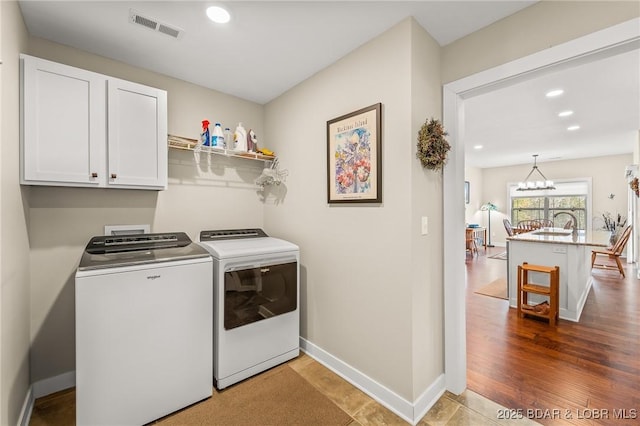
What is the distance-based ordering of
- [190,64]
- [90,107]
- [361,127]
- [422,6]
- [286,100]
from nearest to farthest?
[422,6] < [90,107] < [361,127] < [190,64] < [286,100]

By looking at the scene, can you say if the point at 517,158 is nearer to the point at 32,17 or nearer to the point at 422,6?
the point at 422,6

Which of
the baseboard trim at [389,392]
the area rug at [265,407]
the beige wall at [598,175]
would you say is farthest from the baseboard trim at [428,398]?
the beige wall at [598,175]

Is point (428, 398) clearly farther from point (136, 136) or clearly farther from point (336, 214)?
point (136, 136)

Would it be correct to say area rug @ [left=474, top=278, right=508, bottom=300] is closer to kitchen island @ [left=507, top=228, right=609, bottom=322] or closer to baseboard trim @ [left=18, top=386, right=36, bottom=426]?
kitchen island @ [left=507, top=228, right=609, bottom=322]

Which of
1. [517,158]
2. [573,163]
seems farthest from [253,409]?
[573,163]

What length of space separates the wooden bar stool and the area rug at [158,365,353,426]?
2780mm

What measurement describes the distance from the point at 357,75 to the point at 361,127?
1.32 ft

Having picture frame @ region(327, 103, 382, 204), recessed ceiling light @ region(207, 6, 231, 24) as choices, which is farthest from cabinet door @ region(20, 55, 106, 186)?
picture frame @ region(327, 103, 382, 204)

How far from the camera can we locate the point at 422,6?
63.4 inches

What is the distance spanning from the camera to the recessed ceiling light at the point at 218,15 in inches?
64.6

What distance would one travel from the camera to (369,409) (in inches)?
71.1

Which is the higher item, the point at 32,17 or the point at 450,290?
the point at 32,17

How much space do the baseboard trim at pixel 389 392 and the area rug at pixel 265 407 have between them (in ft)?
0.86

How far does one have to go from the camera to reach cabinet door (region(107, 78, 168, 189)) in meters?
1.93
